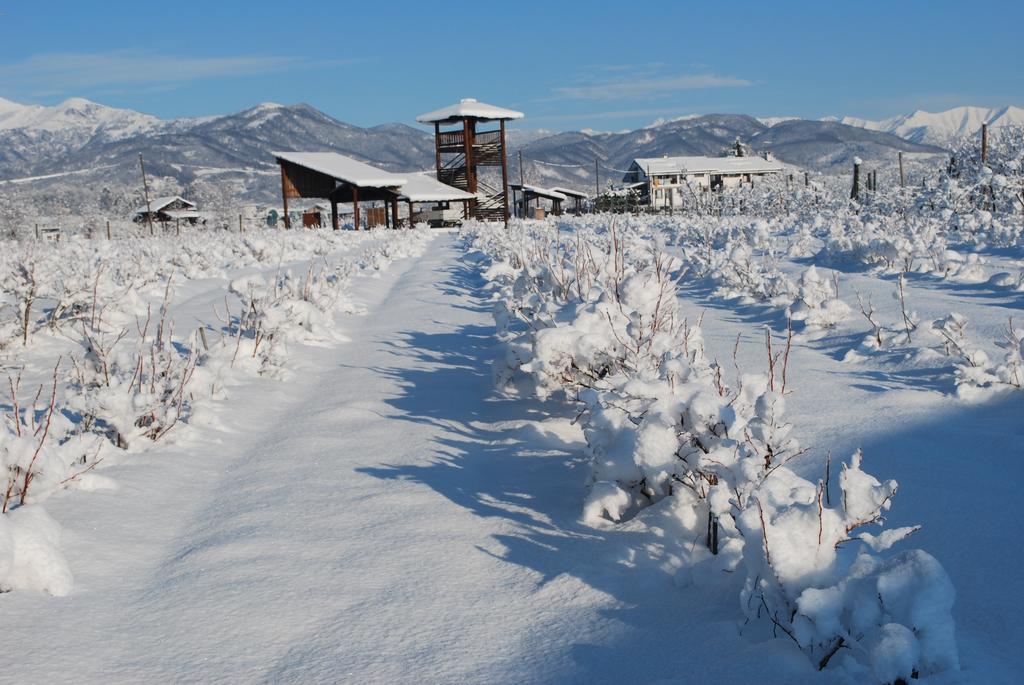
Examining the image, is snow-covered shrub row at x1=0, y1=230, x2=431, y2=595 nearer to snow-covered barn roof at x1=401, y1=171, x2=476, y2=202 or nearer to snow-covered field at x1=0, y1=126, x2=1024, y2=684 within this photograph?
snow-covered field at x1=0, y1=126, x2=1024, y2=684

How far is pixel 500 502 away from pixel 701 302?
6.55m

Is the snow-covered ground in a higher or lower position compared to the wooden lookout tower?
lower

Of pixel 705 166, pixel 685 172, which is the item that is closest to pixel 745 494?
pixel 685 172

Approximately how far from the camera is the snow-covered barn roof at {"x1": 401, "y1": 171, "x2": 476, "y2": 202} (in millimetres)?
41312

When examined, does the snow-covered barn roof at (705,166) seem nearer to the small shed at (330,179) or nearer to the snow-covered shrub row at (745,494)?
the small shed at (330,179)

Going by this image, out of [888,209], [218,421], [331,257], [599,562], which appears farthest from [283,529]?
[888,209]

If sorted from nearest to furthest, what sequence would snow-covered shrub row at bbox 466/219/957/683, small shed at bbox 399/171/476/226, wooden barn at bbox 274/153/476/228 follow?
1. snow-covered shrub row at bbox 466/219/957/683
2. wooden barn at bbox 274/153/476/228
3. small shed at bbox 399/171/476/226

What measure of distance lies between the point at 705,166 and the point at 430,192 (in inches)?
1860

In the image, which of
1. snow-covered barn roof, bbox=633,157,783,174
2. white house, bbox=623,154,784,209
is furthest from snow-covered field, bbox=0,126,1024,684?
snow-covered barn roof, bbox=633,157,783,174

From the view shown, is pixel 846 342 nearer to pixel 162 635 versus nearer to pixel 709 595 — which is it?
pixel 709 595

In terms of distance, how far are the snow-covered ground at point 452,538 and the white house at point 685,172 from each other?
73.6 m

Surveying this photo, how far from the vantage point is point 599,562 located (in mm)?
2768

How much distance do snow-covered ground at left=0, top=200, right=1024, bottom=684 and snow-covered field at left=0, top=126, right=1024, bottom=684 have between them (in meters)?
0.01

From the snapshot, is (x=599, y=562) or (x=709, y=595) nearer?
(x=709, y=595)
